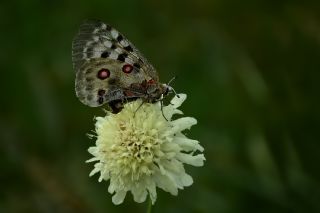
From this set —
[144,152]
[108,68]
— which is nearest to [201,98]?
[108,68]

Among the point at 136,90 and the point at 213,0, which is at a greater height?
the point at 213,0

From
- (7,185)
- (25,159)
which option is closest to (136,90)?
(25,159)

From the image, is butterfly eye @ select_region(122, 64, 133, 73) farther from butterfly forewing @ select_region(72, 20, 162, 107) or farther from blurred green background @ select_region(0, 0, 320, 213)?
blurred green background @ select_region(0, 0, 320, 213)

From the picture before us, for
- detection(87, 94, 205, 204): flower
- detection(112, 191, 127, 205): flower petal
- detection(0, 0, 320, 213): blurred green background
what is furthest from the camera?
detection(0, 0, 320, 213): blurred green background

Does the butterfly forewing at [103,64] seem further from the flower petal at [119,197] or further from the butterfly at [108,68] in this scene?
the flower petal at [119,197]

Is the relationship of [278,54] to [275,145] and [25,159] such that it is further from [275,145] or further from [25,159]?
[25,159]

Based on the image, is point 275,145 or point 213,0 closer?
point 275,145

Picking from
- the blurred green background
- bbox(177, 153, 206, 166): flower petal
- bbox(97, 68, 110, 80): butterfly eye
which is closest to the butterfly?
bbox(97, 68, 110, 80): butterfly eye

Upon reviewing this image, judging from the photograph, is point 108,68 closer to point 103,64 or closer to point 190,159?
point 103,64
